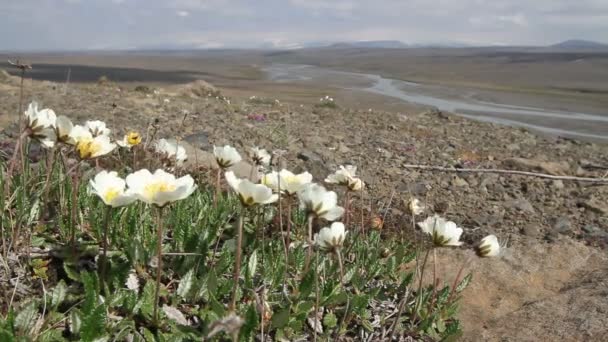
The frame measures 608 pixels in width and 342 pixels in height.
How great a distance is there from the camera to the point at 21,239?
2.59 m

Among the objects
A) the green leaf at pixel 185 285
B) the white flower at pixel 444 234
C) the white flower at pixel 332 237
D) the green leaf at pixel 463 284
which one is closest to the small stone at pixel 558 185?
the green leaf at pixel 463 284

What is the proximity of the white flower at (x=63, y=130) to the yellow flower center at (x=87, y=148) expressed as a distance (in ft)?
0.17

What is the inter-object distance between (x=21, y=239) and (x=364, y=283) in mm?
1727

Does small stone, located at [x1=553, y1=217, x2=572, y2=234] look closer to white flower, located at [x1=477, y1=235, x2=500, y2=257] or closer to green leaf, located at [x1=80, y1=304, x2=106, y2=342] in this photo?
white flower, located at [x1=477, y1=235, x2=500, y2=257]

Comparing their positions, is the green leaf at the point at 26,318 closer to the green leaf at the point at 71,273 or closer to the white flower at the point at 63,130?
the green leaf at the point at 71,273

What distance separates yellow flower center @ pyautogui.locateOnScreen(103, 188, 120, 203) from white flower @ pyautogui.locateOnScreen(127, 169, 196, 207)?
0.08 m

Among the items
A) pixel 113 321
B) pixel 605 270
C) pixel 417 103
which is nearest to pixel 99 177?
pixel 113 321

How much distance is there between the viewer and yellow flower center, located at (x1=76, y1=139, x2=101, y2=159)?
2385 mm

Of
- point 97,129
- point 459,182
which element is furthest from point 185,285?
point 459,182

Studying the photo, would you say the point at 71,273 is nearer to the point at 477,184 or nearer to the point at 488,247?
the point at 488,247

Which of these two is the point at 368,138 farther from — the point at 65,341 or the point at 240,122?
the point at 65,341

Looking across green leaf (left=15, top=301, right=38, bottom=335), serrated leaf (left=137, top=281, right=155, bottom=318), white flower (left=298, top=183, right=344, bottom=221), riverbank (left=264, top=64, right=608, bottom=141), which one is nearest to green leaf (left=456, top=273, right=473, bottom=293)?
white flower (left=298, top=183, right=344, bottom=221)

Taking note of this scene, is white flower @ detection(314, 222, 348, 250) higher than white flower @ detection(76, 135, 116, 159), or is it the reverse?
white flower @ detection(76, 135, 116, 159)

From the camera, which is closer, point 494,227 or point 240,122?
point 494,227
